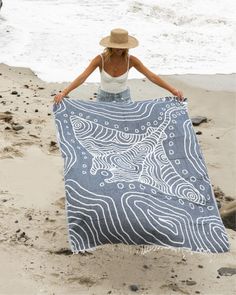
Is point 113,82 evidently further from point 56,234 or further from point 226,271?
point 226,271

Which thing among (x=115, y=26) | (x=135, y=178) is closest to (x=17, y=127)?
(x=135, y=178)

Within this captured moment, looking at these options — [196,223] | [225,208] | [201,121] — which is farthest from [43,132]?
[196,223]

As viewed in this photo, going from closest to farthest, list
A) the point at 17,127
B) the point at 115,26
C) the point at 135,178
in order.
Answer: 1. the point at 135,178
2. the point at 17,127
3. the point at 115,26

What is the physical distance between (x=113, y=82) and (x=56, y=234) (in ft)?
4.54

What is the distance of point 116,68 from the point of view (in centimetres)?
506

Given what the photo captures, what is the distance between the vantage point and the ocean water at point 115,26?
355 inches

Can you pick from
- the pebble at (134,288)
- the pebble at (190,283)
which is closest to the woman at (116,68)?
the pebble at (190,283)

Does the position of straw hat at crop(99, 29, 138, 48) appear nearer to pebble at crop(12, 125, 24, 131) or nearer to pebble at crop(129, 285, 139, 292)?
pebble at crop(12, 125, 24, 131)

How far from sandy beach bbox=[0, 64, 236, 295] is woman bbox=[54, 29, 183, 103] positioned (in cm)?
95

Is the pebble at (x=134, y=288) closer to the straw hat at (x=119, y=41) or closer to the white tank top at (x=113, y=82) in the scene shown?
the white tank top at (x=113, y=82)

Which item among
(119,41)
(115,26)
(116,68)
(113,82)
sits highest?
(119,41)

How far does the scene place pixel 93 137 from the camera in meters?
4.58

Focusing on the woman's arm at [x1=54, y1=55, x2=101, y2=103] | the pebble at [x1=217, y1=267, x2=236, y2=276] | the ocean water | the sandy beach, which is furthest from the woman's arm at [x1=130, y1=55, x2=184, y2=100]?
the ocean water

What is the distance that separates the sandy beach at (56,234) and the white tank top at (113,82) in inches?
37.5
